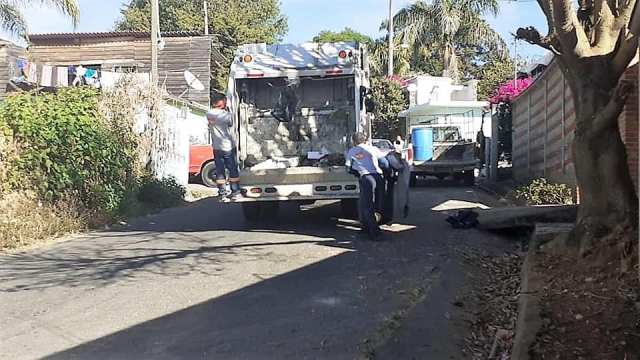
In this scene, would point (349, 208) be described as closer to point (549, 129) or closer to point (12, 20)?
point (549, 129)

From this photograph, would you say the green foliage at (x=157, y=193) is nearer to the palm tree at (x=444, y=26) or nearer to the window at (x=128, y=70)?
the window at (x=128, y=70)

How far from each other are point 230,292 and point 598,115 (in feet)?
13.3

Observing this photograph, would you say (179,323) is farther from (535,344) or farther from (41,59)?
(41,59)

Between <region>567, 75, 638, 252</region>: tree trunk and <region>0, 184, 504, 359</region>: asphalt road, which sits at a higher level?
<region>567, 75, 638, 252</region>: tree trunk

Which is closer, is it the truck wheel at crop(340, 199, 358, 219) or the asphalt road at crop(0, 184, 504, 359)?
the asphalt road at crop(0, 184, 504, 359)

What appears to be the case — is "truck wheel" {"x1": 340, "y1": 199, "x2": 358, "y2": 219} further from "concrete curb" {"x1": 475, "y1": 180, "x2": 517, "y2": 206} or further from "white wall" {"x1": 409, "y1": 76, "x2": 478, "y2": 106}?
"white wall" {"x1": 409, "y1": 76, "x2": 478, "y2": 106}

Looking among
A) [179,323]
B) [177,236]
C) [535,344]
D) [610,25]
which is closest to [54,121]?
[177,236]

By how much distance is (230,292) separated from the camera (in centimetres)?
795

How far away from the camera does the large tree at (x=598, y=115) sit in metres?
7.75

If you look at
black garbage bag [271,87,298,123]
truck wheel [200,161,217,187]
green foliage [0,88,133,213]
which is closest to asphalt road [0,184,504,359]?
green foliage [0,88,133,213]

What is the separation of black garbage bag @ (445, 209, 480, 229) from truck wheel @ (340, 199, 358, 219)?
6.57 ft

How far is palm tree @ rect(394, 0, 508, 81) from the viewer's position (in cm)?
4009

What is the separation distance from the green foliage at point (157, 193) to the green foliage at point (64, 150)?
5.36 ft

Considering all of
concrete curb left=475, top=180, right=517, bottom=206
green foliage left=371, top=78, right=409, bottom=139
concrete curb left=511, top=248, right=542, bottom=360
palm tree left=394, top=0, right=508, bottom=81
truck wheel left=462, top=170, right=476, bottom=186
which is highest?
palm tree left=394, top=0, right=508, bottom=81
